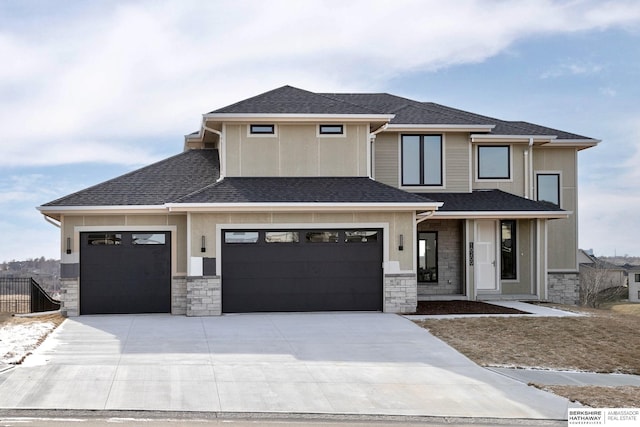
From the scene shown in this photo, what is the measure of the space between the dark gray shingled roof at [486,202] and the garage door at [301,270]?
12.6 feet

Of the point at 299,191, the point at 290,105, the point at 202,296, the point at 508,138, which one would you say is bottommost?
the point at 202,296

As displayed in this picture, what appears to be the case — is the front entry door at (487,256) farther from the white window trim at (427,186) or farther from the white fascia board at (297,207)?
the white fascia board at (297,207)

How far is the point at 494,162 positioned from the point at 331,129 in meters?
7.23

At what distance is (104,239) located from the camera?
1956 centimetres

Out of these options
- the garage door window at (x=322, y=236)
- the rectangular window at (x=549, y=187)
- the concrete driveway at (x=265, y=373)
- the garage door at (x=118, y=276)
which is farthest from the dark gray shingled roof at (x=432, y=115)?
the garage door at (x=118, y=276)

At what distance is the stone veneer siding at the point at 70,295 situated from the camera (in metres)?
19.3

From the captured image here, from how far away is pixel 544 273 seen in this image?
930 inches

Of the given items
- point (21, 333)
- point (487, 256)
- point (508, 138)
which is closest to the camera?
point (21, 333)

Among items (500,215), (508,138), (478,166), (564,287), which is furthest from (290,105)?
(564,287)

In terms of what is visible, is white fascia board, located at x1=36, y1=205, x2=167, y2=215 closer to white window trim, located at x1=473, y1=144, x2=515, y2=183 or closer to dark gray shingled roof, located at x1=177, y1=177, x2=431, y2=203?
dark gray shingled roof, located at x1=177, y1=177, x2=431, y2=203

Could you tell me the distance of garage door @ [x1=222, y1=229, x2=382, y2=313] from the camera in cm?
1931

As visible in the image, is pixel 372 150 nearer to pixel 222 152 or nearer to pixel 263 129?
pixel 263 129

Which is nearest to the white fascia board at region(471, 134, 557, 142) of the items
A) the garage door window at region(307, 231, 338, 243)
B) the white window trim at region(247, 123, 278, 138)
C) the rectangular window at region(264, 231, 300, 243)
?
the garage door window at region(307, 231, 338, 243)

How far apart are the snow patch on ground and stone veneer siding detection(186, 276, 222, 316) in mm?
3484
